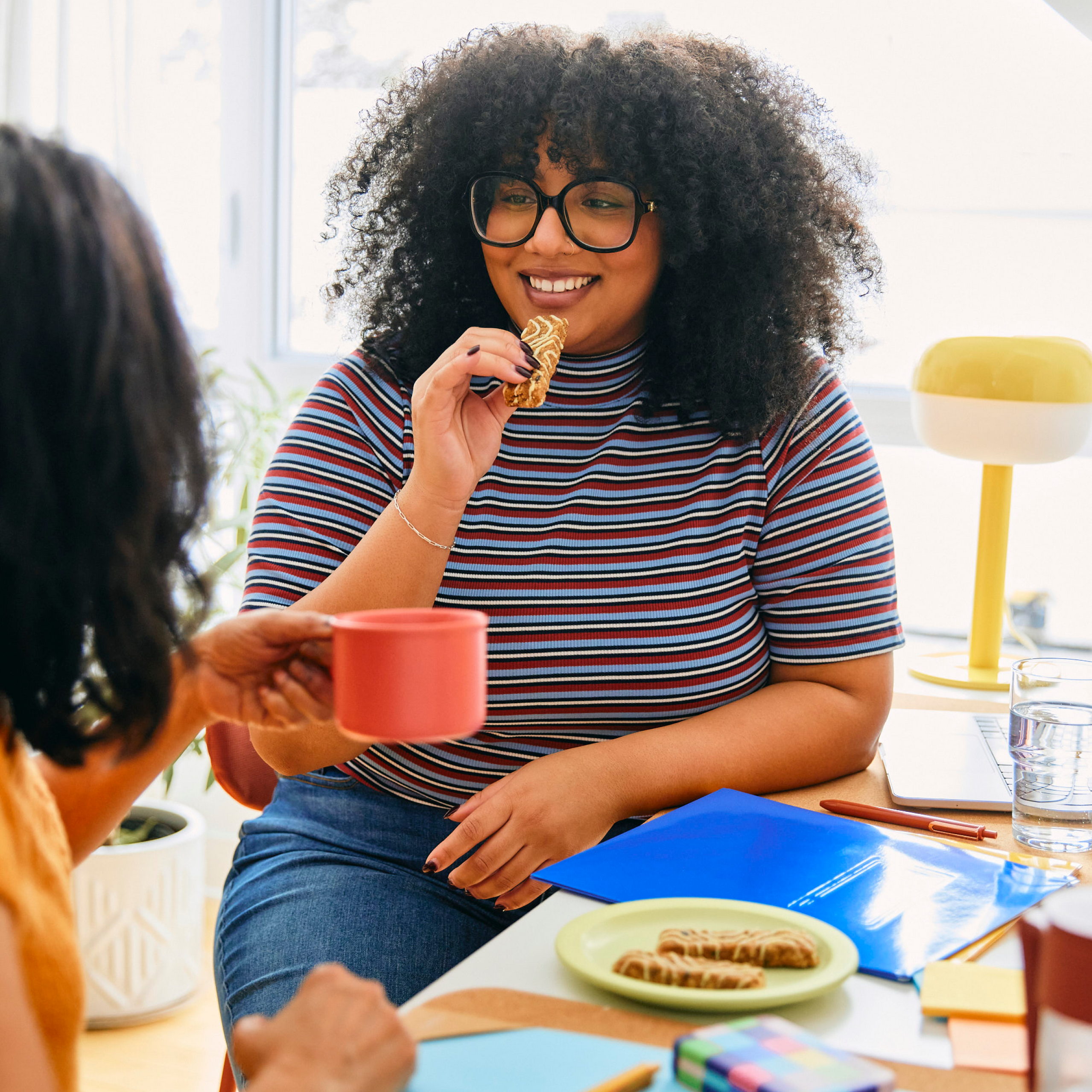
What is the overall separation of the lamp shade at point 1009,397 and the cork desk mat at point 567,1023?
128 cm

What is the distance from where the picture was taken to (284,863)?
54.4 inches

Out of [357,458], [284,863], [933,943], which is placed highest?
[357,458]

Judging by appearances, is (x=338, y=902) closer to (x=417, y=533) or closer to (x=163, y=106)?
(x=417, y=533)

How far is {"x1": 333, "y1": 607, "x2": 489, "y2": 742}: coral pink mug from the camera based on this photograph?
758mm

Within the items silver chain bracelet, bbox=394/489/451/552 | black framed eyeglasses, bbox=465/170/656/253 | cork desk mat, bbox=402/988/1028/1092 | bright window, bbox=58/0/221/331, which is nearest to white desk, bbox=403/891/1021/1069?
cork desk mat, bbox=402/988/1028/1092

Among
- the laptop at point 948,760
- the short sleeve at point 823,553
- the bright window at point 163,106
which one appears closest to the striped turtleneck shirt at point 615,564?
the short sleeve at point 823,553

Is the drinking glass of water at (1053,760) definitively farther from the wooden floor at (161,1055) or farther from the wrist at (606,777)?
the wooden floor at (161,1055)

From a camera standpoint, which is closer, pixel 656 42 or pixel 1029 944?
pixel 1029 944

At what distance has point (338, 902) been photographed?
1276mm

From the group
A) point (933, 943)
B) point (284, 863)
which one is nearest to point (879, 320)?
point (284, 863)

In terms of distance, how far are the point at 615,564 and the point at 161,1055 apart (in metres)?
1.52

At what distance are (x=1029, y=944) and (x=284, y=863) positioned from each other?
37.3 inches

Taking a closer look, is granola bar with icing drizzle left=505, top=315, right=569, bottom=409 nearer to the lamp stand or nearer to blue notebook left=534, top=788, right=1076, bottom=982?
blue notebook left=534, top=788, right=1076, bottom=982

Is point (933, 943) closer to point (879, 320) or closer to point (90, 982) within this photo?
point (879, 320)
